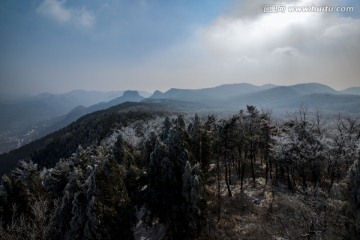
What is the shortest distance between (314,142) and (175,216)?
65.9 ft

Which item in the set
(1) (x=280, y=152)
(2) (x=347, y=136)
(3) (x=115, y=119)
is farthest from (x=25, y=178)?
(3) (x=115, y=119)

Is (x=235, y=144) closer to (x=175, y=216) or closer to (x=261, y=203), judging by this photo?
(x=261, y=203)

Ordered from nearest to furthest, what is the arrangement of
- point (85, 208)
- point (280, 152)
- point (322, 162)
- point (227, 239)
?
point (85, 208) < point (227, 239) < point (322, 162) < point (280, 152)

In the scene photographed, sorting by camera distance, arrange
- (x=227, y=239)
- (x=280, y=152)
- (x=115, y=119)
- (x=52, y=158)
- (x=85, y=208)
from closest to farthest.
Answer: (x=85, y=208) < (x=227, y=239) < (x=280, y=152) < (x=52, y=158) < (x=115, y=119)

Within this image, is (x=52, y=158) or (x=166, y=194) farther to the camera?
(x=52, y=158)

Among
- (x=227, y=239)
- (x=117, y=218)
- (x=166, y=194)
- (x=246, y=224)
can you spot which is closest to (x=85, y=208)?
(x=117, y=218)

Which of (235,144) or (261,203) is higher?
(235,144)

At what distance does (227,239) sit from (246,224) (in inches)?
156

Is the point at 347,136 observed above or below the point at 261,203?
above

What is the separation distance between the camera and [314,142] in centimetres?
3344

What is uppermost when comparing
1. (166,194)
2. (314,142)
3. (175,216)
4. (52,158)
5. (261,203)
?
(314,142)

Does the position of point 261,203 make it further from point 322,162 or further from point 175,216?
point 175,216

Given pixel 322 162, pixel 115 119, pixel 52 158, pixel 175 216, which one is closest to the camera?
pixel 175 216

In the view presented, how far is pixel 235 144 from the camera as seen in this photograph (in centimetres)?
3728
